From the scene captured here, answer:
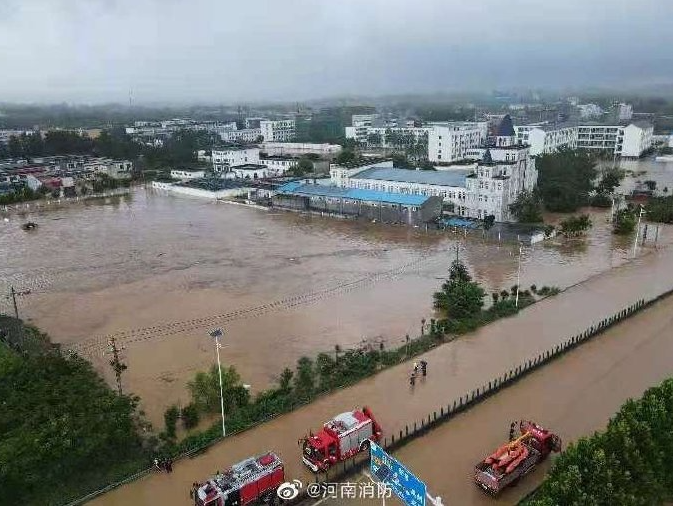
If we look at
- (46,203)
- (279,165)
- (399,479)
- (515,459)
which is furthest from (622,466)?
(279,165)

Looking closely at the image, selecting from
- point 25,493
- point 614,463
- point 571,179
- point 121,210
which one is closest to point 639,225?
point 571,179

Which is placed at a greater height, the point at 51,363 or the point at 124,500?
the point at 51,363

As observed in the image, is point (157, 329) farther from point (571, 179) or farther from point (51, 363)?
point (571, 179)

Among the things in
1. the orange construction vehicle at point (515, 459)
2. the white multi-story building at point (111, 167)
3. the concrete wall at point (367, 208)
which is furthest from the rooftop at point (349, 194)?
the orange construction vehicle at point (515, 459)

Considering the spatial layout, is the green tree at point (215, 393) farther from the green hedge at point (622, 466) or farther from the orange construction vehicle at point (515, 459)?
the green hedge at point (622, 466)

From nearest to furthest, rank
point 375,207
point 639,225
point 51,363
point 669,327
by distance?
point 51,363
point 669,327
point 639,225
point 375,207

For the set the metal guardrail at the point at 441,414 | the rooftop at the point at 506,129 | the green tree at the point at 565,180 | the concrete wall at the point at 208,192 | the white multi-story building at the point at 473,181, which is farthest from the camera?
the rooftop at the point at 506,129

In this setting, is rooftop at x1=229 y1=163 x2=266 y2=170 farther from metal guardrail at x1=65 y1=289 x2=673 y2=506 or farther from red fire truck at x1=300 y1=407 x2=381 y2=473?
red fire truck at x1=300 y1=407 x2=381 y2=473
